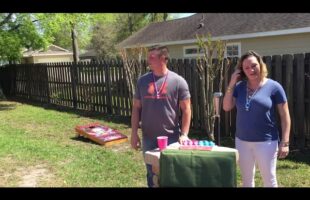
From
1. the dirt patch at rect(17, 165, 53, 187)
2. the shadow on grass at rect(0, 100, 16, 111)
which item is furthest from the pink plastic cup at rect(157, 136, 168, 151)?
the shadow on grass at rect(0, 100, 16, 111)

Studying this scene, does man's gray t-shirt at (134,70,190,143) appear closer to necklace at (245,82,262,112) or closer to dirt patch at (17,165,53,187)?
necklace at (245,82,262,112)

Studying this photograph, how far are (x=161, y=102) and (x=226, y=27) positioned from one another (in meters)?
13.4

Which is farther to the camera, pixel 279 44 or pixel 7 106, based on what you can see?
pixel 7 106

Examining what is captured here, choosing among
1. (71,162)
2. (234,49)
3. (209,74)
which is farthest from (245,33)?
(71,162)

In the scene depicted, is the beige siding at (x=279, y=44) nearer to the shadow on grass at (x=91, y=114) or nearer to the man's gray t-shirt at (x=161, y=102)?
the shadow on grass at (x=91, y=114)

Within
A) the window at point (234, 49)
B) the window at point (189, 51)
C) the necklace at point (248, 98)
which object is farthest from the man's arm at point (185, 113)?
the window at point (189, 51)

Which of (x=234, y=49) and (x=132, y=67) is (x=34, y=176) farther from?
(x=234, y=49)

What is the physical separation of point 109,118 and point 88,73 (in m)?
2.24

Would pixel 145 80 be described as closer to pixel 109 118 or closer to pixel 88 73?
pixel 109 118

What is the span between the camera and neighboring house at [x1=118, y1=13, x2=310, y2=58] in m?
13.5

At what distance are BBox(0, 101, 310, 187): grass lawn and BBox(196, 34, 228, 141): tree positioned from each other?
576 mm

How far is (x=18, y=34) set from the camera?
671 inches
